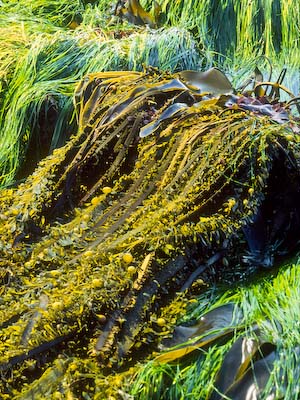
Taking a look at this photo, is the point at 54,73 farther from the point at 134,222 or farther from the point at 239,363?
the point at 239,363

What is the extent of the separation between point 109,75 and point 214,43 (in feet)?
3.09

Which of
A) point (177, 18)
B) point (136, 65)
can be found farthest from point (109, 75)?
point (177, 18)

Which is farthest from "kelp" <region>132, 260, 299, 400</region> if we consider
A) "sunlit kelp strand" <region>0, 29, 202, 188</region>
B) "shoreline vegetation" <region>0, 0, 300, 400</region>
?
"sunlit kelp strand" <region>0, 29, 202, 188</region>

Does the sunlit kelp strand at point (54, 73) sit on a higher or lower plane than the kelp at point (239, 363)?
higher

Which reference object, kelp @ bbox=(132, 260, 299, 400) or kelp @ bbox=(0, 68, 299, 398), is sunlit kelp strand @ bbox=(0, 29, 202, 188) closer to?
kelp @ bbox=(0, 68, 299, 398)

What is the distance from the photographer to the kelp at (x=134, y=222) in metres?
1.48

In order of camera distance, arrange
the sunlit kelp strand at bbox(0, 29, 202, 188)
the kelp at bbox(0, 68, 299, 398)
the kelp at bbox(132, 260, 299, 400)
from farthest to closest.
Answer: the sunlit kelp strand at bbox(0, 29, 202, 188) < the kelp at bbox(0, 68, 299, 398) < the kelp at bbox(132, 260, 299, 400)

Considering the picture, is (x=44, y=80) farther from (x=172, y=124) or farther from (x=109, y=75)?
(x=172, y=124)

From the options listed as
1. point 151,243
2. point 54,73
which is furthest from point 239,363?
point 54,73

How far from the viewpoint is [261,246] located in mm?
1764

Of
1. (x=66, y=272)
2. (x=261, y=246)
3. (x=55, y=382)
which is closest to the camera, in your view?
(x=55, y=382)

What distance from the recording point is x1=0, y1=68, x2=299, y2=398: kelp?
1480mm

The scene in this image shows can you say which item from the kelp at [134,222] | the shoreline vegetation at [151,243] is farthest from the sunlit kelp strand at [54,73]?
the kelp at [134,222]

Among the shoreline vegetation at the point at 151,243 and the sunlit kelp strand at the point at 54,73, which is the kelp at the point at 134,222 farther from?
the sunlit kelp strand at the point at 54,73
